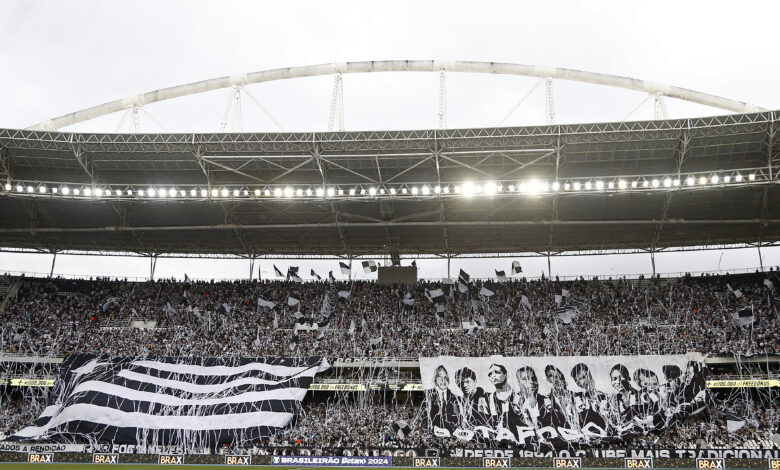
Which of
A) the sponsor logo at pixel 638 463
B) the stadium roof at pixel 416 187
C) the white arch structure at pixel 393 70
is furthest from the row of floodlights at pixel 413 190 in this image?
the sponsor logo at pixel 638 463

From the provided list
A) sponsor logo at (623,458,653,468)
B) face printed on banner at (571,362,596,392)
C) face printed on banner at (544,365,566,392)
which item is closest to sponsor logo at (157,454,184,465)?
face printed on banner at (544,365,566,392)

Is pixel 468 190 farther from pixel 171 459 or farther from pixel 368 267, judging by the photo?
pixel 171 459

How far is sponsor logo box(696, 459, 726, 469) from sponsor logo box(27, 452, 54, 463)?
34.8 meters

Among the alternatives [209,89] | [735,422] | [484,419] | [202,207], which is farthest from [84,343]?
[735,422]

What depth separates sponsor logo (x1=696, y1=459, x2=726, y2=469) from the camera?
106 ft

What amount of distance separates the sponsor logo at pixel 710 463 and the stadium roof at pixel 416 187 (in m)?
16.9

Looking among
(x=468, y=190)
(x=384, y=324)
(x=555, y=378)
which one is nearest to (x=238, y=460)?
(x=384, y=324)

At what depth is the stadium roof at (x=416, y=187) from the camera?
41.6 meters

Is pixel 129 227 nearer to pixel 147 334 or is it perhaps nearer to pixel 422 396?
pixel 147 334

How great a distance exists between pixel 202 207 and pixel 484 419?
26.7 metres

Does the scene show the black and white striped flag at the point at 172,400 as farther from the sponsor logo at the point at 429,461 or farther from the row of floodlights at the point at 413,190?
the row of floodlights at the point at 413,190

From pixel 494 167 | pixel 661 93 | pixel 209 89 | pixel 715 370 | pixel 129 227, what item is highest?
pixel 209 89

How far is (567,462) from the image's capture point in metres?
33.8

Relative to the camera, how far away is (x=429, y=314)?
49.3 m
